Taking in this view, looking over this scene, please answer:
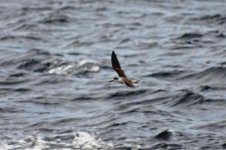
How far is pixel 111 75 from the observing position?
926 inches

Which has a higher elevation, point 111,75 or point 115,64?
point 115,64

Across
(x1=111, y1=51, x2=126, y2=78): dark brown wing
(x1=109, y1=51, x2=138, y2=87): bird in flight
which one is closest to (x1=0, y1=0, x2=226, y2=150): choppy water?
(x1=109, y1=51, x2=138, y2=87): bird in flight

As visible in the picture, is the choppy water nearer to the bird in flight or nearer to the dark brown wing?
the bird in flight

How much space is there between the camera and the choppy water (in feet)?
58.2

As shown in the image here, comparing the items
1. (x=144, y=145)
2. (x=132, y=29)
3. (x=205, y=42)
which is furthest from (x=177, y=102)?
(x=132, y=29)

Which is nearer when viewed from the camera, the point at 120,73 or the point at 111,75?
the point at 120,73

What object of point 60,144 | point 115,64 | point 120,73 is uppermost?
point 115,64

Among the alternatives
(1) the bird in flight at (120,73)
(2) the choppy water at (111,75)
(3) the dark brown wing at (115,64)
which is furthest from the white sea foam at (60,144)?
(3) the dark brown wing at (115,64)

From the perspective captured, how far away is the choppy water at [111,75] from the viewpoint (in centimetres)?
1775

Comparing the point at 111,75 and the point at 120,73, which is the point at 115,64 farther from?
the point at 111,75

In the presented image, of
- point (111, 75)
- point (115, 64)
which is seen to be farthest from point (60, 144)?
point (111, 75)

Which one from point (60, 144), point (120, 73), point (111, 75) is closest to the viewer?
point (120, 73)

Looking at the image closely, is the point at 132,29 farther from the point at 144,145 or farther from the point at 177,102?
the point at 144,145

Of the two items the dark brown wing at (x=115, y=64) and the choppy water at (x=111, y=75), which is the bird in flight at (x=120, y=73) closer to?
the dark brown wing at (x=115, y=64)
